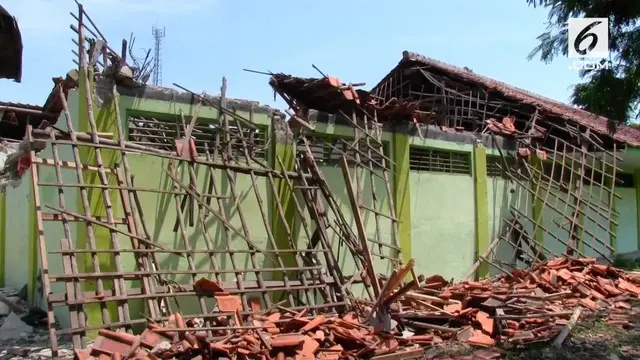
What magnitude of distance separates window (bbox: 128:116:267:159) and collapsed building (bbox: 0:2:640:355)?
0.02 m

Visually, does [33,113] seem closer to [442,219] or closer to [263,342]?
[442,219]

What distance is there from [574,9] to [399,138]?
5.23 m

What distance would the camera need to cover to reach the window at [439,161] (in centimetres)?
1066

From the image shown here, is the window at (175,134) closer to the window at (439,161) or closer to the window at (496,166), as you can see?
the window at (439,161)

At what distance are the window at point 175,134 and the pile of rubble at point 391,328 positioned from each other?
2098 millimetres

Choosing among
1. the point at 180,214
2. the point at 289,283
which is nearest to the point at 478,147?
the point at 289,283

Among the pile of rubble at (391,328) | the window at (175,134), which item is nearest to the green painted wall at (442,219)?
the pile of rubble at (391,328)

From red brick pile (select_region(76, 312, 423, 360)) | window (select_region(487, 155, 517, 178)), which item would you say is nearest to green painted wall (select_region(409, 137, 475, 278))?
window (select_region(487, 155, 517, 178))

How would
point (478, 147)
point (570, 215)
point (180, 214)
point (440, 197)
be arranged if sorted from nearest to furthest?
1. point (180, 214)
2. point (440, 197)
3. point (478, 147)
4. point (570, 215)

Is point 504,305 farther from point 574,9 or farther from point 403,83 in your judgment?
point 403,83

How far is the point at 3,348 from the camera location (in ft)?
22.2

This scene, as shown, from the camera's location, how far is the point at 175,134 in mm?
7727

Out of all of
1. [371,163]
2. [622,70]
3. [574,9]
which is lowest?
[371,163]

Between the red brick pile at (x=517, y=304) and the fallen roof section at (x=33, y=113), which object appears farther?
the fallen roof section at (x=33, y=113)
